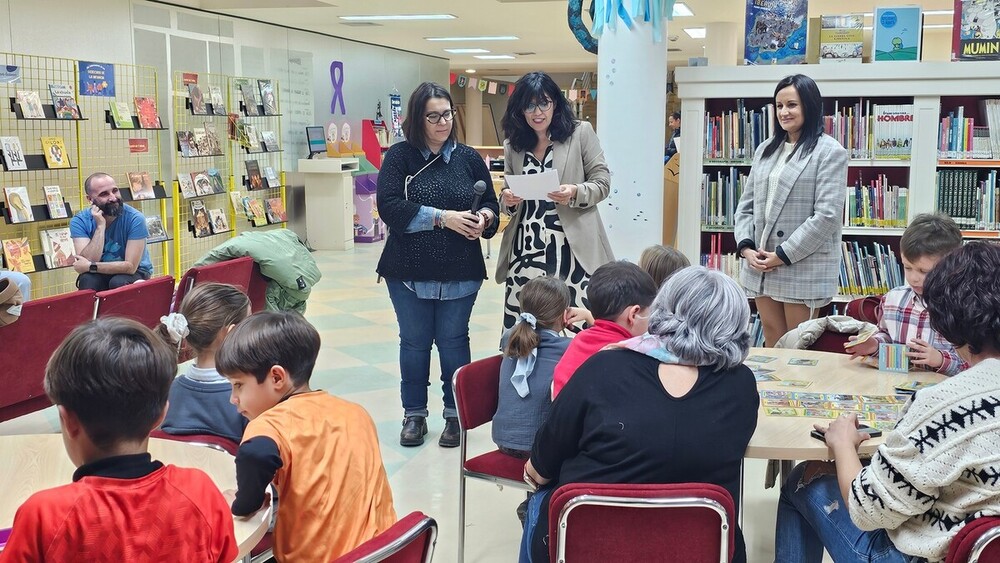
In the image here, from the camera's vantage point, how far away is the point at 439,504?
3676 millimetres

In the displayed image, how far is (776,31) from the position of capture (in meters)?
5.13

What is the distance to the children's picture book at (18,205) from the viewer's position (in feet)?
21.6

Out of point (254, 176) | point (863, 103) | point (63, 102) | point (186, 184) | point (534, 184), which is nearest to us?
point (534, 184)

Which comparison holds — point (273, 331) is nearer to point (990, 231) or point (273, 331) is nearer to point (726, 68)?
point (726, 68)

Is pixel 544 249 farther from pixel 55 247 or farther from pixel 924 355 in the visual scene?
pixel 55 247

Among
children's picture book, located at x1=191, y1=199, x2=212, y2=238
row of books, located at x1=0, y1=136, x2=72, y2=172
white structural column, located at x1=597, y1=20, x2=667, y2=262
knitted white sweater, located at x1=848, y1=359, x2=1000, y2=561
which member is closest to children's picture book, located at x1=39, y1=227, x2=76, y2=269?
row of books, located at x1=0, y1=136, x2=72, y2=172

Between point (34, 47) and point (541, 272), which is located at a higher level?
point (34, 47)

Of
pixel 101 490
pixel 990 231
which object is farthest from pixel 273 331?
pixel 990 231

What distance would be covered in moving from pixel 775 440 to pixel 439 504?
1788mm

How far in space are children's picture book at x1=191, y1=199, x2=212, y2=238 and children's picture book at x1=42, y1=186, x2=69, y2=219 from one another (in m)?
1.95

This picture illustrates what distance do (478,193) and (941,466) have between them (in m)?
2.54

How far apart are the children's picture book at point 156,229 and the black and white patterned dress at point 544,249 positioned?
526 cm

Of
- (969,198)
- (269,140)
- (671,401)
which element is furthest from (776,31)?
(269,140)

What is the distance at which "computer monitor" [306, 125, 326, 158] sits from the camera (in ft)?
38.1
